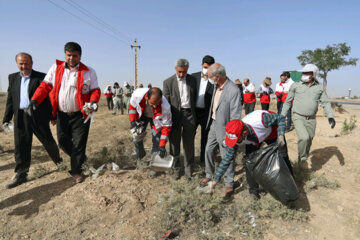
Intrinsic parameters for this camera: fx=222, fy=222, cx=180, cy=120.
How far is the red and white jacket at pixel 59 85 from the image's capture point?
2938mm

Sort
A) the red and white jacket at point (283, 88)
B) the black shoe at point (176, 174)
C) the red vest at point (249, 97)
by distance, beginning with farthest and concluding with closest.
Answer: the red vest at point (249, 97) < the red and white jacket at point (283, 88) < the black shoe at point (176, 174)

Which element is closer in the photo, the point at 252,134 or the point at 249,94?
the point at 252,134

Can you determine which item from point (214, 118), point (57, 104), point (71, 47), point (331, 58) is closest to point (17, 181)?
point (57, 104)

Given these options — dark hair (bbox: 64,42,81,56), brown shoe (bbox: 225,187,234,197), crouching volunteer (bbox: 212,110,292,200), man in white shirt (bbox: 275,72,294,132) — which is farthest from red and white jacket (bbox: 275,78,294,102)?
dark hair (bbox: 64,42,81,56)

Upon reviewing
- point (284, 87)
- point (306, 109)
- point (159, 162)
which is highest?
point (284, 87)

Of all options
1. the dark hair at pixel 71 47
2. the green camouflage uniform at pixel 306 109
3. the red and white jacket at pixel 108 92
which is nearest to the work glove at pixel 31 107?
the dark hair at pixel 71 47

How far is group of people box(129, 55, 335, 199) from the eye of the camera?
8.67 feet

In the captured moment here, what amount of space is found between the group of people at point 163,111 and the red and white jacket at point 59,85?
11mm

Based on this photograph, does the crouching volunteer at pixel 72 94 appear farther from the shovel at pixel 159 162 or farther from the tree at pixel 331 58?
the tree at pixel 331 58

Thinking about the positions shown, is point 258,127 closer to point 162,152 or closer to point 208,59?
point 162,152

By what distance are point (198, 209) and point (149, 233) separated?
59 cm

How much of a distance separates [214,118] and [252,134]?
2.09 feet

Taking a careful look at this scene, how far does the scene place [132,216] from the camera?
262cm

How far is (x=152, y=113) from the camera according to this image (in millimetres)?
3246
